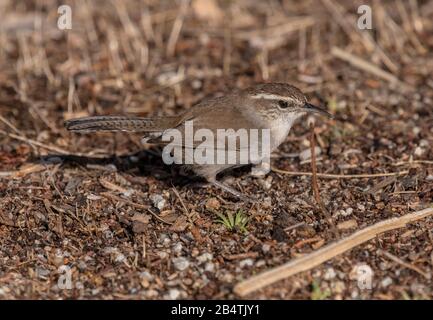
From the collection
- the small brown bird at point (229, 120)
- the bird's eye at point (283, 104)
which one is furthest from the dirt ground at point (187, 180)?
the bird's eye at point (283, 104)

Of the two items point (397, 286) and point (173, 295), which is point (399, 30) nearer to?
point (397, 286)

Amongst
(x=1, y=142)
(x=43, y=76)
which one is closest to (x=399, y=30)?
(x=43, y=76)

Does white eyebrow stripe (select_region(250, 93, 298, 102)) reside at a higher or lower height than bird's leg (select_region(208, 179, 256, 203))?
higher

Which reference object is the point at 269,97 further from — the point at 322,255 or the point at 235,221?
the point at 322,255

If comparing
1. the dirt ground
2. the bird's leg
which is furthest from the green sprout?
the bird's leg

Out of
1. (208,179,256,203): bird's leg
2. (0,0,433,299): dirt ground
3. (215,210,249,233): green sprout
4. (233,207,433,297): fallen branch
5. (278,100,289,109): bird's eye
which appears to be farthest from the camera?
(278,100,289,109): bird's eye

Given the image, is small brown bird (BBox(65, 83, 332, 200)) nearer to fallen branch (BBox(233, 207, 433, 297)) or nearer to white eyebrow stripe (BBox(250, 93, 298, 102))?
white eyebrow stripe (BBox(250, 93, 298, 102))
